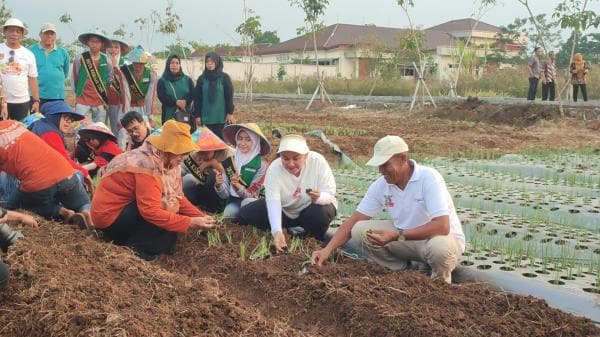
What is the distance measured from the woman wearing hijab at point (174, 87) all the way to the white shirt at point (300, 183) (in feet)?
9.99

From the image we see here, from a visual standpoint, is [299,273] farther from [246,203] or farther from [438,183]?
[246,203]

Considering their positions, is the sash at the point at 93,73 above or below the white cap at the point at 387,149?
above

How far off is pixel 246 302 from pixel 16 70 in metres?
4.06

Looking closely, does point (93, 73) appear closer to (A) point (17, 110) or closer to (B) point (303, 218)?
(A) point (17, 110)

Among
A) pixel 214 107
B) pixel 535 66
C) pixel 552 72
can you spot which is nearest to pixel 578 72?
pixel 552 72

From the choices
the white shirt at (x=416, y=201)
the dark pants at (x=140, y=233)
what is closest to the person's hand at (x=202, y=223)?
the dark pants at (x=140, y=233)

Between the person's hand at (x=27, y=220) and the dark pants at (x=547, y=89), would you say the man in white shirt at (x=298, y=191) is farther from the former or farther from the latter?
the dark pants at (x=547, y=89)

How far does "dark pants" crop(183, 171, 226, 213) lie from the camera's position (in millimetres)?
4910

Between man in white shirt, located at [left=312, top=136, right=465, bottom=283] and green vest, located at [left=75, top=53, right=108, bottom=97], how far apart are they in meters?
4.04

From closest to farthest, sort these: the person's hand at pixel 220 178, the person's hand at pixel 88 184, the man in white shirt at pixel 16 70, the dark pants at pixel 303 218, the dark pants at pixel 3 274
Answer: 1. the dark pants at pixel 3 274
2. the dark pants at pixel 303 218
3. the person's hand at pixel 220 178
4. the person's hand at pixel 88 184
5. the man in white shirt at pixel 16 70

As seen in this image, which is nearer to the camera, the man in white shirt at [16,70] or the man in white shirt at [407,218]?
the man in white shirt at [407,218]

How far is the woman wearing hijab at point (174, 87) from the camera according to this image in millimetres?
6621

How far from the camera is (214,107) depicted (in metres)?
6.67

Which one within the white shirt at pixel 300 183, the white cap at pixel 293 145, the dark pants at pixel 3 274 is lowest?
the dark pants at pixel 3 274
